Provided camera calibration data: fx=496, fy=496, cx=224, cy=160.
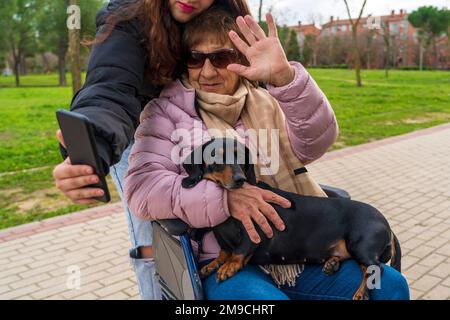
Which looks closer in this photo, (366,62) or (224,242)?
(224,242)

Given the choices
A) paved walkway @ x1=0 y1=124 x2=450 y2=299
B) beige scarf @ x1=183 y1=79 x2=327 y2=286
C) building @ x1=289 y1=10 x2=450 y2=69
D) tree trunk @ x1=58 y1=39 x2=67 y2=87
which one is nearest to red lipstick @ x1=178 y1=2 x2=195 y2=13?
beige scarf @ x1=183 y1=79 x2=327 y2=286

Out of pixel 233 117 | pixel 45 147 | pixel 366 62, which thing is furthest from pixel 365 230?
pixel 366 62

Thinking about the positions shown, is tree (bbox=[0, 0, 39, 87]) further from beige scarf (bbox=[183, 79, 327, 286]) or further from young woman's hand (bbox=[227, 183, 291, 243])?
young woman's hand (bbox=[227, 183, 291, 243])

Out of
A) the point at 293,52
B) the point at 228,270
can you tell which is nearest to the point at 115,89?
the point at 228,270

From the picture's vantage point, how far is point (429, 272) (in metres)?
3.97

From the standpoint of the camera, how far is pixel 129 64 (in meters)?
1.70

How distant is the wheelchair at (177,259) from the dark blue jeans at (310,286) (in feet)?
0.22

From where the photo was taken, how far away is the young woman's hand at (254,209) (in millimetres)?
1670

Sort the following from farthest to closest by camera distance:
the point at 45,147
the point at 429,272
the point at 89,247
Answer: the point at 45,147
the point at 89,247
the point at 429,272

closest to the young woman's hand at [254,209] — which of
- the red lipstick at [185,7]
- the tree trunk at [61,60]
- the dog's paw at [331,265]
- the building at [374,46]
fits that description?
the dog's paw at [331,265]

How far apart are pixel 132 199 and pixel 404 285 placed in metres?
1.01

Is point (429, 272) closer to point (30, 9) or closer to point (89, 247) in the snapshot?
point (89, 247)

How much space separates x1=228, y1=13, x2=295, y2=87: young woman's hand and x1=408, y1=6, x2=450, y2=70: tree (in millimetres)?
47726

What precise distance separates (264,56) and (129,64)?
0.46 m
